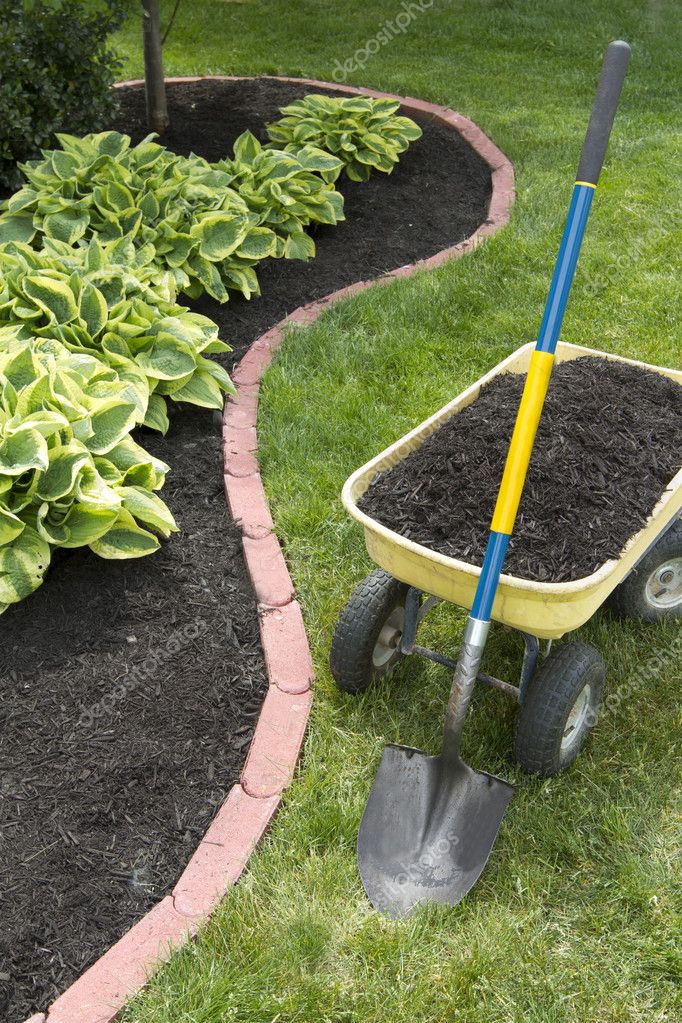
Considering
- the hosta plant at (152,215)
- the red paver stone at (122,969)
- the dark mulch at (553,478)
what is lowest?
the red paver stone at (122,969)

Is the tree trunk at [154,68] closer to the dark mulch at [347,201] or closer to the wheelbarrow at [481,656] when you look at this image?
the dark mulch at [347,201]

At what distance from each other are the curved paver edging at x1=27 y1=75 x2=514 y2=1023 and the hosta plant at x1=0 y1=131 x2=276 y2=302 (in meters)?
0.42

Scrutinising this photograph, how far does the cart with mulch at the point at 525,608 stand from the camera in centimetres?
242

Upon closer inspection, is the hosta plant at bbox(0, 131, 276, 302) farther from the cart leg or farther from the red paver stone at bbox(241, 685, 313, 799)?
the cart leg

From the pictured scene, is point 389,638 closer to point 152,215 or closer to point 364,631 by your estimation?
point 364,631

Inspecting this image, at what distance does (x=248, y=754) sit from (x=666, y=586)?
146cm

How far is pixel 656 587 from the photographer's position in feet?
10.6

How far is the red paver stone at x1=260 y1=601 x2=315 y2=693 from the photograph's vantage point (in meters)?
2.96

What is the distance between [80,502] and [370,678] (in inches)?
40.1

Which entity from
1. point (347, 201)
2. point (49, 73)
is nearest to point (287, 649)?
point (347, 201)

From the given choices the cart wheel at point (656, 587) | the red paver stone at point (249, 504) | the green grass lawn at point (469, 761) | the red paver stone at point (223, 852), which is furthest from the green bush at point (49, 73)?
the red paver stone at point (223, 852)

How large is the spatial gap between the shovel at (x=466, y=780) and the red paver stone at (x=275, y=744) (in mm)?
278

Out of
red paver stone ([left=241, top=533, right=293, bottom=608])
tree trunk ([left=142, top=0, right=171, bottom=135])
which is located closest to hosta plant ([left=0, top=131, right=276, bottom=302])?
tree trunk ([left=142, top=0, right=171, bottom=135])

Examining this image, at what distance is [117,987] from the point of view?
7.22ft
